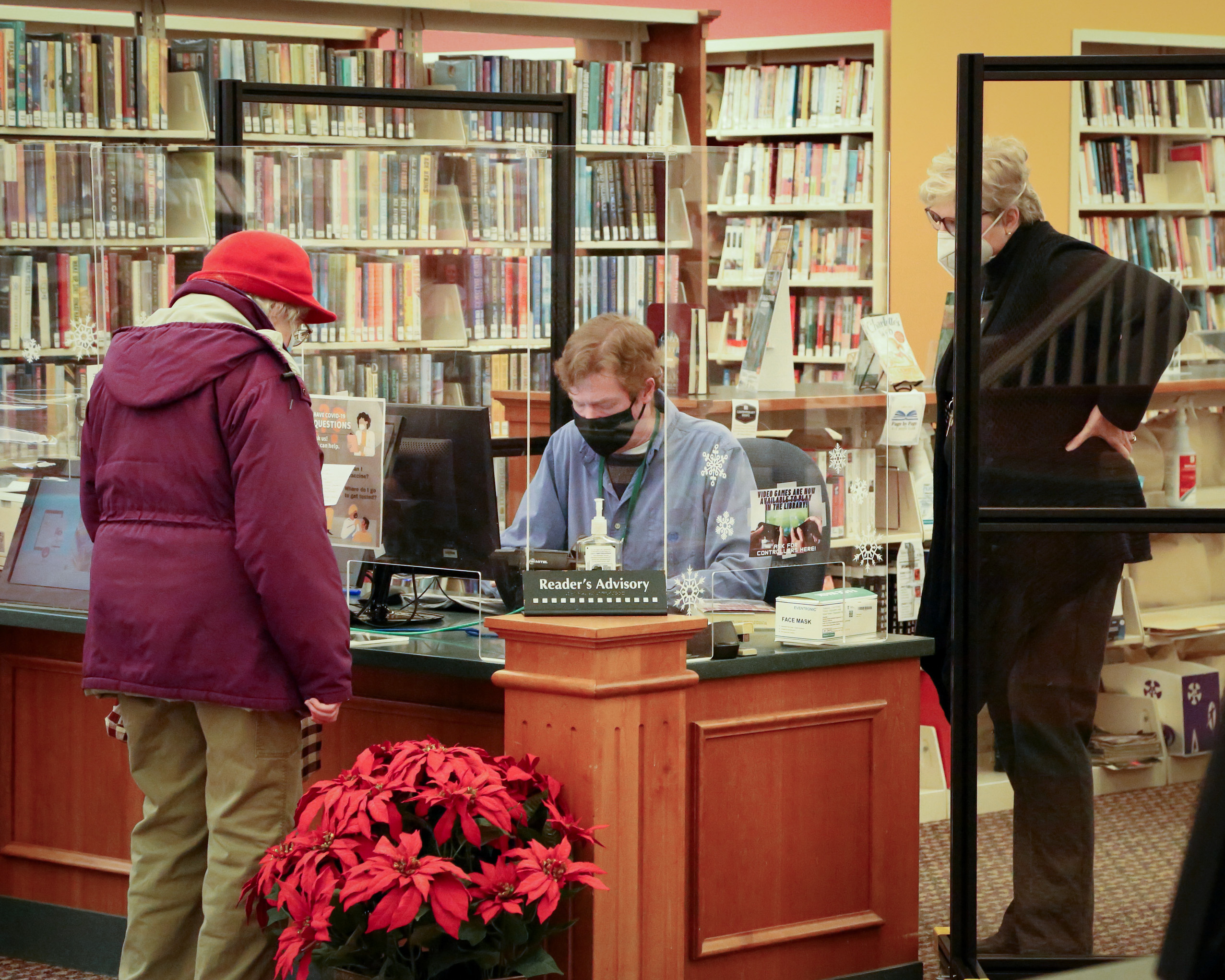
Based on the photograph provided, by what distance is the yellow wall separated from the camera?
6.05 metres

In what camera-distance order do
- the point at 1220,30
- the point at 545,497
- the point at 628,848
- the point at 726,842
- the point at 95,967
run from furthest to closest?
the point at 1220,30 < the point at 95,967 < the point at 545,497 < the point at 726,842 < the point at 628,848

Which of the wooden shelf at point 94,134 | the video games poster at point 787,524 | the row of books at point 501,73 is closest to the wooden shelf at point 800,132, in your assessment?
the row of books at point 501,73

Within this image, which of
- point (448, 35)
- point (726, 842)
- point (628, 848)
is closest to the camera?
point (628, 848)

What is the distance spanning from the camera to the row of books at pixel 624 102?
559 cm

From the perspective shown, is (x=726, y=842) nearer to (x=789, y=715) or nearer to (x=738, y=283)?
(x=789, y=715)

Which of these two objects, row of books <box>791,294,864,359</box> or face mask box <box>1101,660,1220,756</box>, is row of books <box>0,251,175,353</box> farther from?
face mask box <box>1101,660,1220,756</box>

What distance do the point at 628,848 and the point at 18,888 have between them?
1.67 m

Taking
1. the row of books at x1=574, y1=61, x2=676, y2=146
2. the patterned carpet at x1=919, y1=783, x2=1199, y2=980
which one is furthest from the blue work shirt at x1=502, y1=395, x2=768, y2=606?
the row of books at x1=574, y1=61, x2=676, y2=146

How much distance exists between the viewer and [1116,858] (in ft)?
8.83

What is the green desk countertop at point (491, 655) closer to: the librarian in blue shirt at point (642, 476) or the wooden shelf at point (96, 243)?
the librarian in blue shirt at point (642, 476)

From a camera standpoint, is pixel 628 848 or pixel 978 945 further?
pixel 978 945

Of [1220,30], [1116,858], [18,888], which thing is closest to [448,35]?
→ [1220,30]

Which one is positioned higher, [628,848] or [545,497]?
[545,497]

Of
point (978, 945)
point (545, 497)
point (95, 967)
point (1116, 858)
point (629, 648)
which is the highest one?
point (545, 497)
